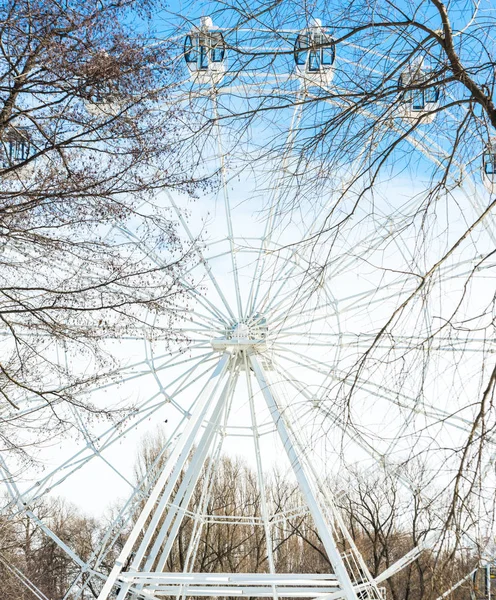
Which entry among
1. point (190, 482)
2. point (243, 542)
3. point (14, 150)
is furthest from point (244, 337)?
point (243, 542)

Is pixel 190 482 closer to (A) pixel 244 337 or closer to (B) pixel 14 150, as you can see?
(A) pixel 244 337

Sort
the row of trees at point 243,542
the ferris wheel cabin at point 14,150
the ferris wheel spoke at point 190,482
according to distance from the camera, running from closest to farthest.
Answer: the ferris wheel cabin at point 14,150
the ferris wheel spoke at point 190,482
the row of trees at point 243,542

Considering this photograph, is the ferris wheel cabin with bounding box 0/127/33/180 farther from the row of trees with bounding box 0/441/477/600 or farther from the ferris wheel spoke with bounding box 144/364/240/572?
the row of trees with bounding box 0/441/477/600

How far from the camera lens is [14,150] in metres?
8.76

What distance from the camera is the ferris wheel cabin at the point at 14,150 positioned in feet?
26.4

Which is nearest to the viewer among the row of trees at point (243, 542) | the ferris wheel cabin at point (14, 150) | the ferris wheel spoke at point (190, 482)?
the ferris wheel cabin at point (14, 150)

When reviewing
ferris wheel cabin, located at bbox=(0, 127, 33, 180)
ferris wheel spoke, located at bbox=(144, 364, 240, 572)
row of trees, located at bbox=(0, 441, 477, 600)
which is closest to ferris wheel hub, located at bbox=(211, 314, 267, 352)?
ferris wheel spoke, located at bbox=(144, 364, 240, 572)

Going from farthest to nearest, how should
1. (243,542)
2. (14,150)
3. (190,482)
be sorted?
(243,542) < (190,482) < (14,150)

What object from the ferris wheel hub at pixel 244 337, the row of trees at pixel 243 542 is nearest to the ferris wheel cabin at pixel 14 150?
the ferris wheel hub at pixel 244 337

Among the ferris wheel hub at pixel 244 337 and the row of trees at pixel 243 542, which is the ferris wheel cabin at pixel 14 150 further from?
the row of trees at pixel 243 542

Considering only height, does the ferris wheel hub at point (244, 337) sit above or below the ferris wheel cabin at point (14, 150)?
above

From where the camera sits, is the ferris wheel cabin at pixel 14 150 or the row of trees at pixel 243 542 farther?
the row of trees at pixel 243 542

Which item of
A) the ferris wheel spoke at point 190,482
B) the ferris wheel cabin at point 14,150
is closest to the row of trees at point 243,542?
the ferris wheel spoke at point 190,482

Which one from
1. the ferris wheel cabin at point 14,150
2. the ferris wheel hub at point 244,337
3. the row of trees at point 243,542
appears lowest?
the ferris wheel cabin at point 14,150
